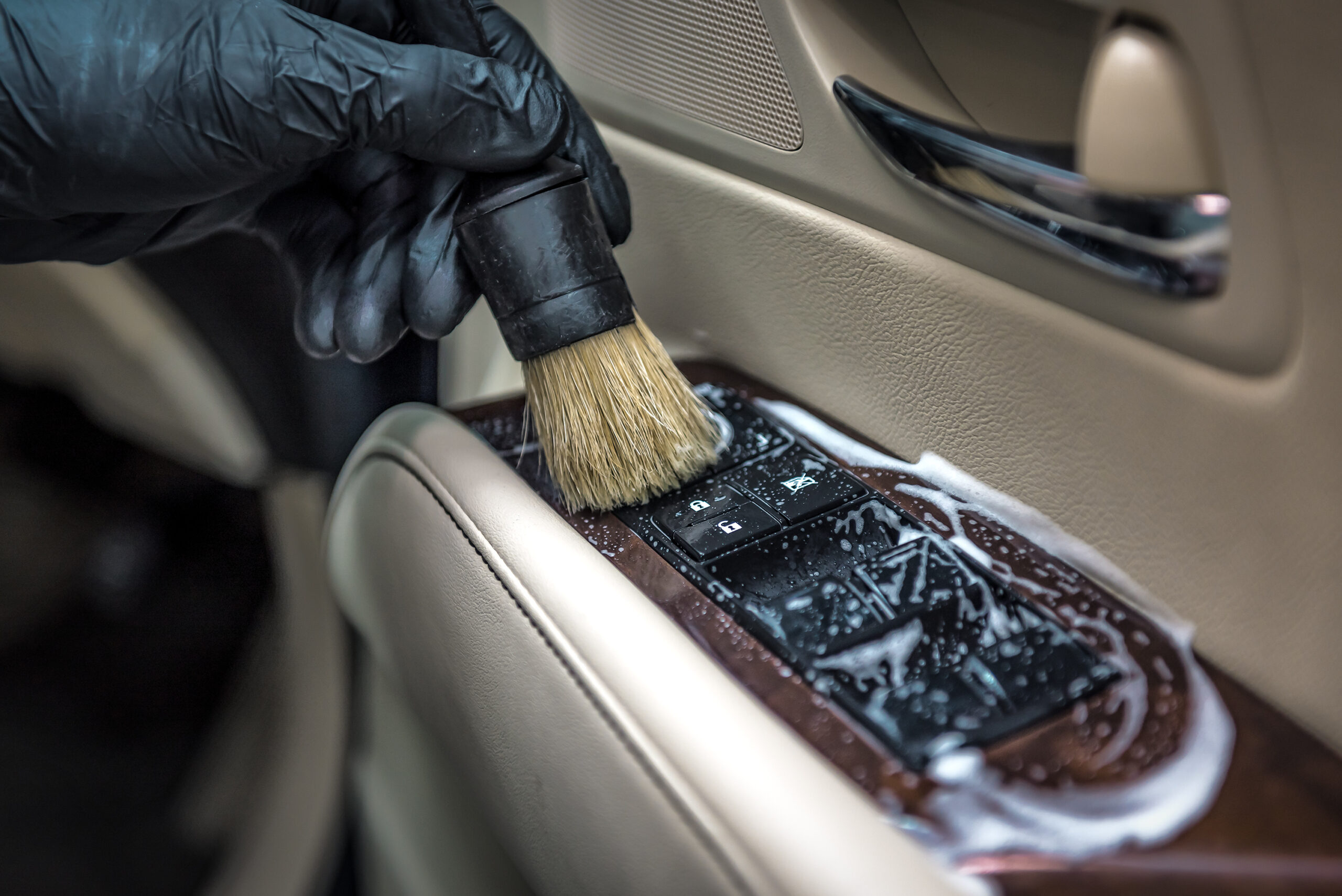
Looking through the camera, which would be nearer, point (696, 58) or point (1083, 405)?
point (1083, 405)

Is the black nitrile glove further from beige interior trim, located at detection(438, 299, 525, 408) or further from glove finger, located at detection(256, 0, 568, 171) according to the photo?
beige interior trim, located at detection(438, 299, 525, 408)

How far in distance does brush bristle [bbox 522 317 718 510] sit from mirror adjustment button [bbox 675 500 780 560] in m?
0.05

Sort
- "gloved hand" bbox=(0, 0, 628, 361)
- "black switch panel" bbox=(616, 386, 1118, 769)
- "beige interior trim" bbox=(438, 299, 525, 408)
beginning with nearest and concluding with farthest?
"black switch panel" bbox=(616, 386, 1118, 769), "gloved hand" bbox=(0, 0, 628, 361), "beige interior trim" bbox=(438, 299, 525, 408)

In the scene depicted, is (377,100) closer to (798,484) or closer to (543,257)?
(543,257)

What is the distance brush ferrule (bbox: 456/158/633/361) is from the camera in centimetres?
68

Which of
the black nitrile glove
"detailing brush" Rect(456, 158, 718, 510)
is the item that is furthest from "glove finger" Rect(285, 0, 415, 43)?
"detailing brush" Rect(456, 158, 718, 510)

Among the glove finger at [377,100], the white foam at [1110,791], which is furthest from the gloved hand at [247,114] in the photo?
the white foam at [1110,791]

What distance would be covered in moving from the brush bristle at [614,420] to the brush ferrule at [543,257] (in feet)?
0.08

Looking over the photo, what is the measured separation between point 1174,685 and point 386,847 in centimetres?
74

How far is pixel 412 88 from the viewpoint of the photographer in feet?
2.29

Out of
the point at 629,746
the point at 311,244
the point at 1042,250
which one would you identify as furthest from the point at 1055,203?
the point at 311,244

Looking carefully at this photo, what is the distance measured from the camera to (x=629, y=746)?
50cm

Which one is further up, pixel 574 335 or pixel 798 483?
pixel 574 335

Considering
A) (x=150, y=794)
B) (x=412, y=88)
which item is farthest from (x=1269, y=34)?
(x=150, y=794)
